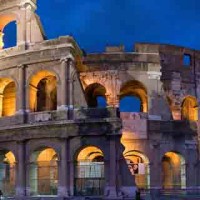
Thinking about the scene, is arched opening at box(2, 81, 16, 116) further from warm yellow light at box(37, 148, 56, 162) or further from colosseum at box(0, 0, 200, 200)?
warm yellow light at box(37, 148, 56, 162)

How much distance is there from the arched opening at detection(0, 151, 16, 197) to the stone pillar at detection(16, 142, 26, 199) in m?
0.75

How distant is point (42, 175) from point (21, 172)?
1.22 metres

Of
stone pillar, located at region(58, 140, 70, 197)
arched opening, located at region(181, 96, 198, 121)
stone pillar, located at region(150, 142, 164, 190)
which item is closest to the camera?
stone pillar, located at region(58, 140, 70, 197)

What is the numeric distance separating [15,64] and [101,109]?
18.1 feet

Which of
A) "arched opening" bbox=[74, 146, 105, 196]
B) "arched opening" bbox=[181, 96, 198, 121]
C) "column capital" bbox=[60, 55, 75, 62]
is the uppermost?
"column capital" bbox=[60, 55, 75, 62]

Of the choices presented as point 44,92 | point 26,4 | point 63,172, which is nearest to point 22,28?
point 26,4

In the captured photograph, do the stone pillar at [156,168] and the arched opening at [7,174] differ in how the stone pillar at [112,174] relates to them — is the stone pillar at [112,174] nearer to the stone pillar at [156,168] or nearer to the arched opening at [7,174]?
the stone pillar at [156,168]

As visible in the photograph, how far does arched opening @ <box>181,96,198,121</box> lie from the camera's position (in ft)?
97.8

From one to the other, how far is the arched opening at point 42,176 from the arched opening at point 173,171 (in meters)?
6.66

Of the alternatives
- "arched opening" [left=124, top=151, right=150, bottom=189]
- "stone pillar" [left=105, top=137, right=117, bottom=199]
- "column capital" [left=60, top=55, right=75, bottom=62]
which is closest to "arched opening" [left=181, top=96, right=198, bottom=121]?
"arched opening" [left=124, top=151, right=150, bottom=189]

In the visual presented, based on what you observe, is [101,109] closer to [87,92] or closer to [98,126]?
[98,126]

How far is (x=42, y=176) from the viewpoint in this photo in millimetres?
24984

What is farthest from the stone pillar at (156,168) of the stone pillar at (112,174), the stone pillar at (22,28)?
the stone pillar at (22,28)

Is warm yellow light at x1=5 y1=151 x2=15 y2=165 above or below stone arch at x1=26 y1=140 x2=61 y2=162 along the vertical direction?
below
